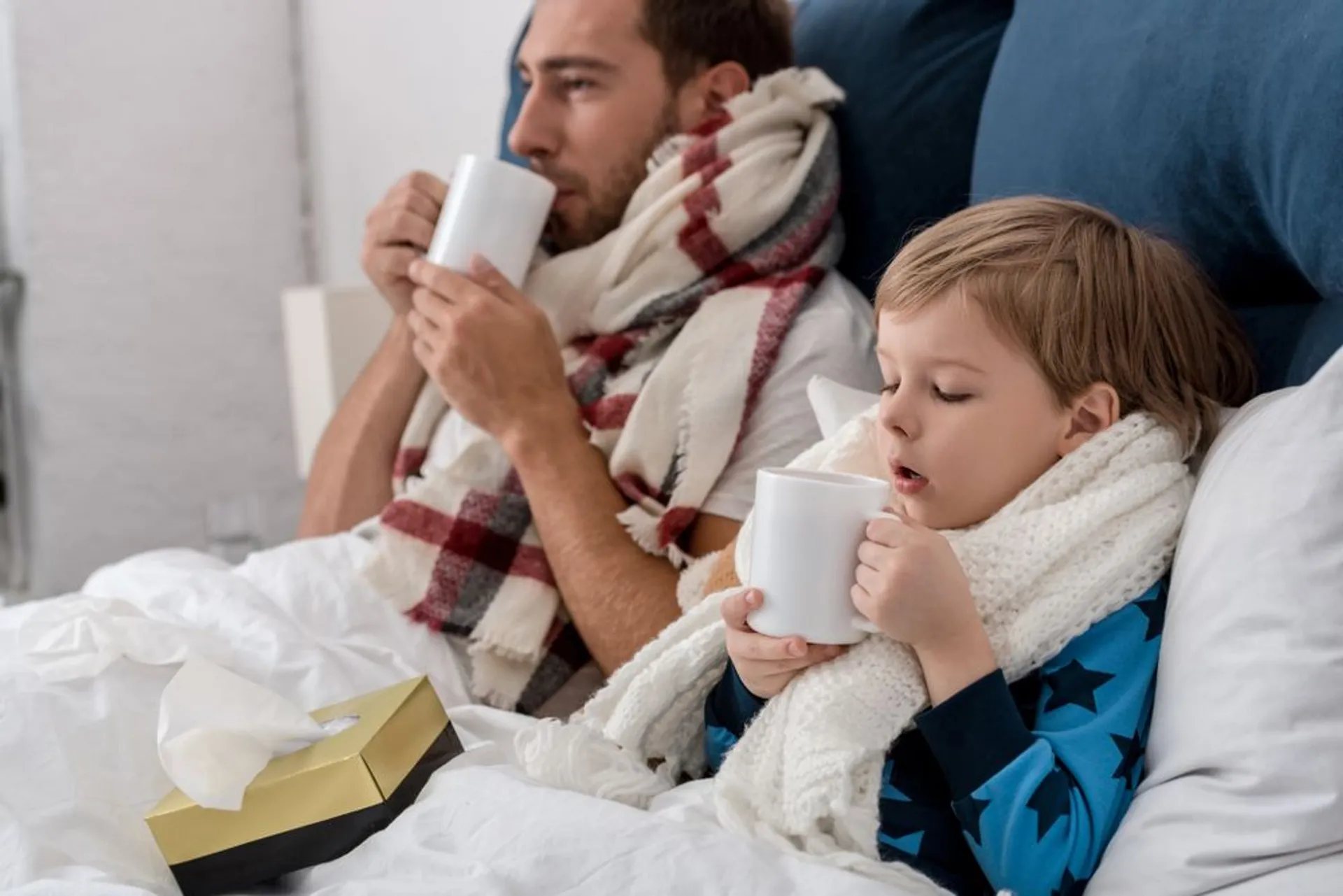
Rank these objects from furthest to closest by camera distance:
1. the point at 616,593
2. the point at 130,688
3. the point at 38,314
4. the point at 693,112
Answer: the point at 38,314
the point at 693,112
the point at 616,593
the point at 130,688

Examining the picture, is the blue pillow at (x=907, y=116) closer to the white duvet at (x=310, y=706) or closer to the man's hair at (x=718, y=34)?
the man's hair at (x=718, y=34)

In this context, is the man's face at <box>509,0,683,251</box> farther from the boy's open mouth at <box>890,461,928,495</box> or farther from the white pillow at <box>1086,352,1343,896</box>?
the white pillow at <box>1086,352,1343,896</box>

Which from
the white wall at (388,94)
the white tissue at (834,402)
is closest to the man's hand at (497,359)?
the white tissue at (834,402)

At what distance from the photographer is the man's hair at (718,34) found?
4.83 ft

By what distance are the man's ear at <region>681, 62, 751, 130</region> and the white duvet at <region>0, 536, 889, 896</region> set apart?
591mm

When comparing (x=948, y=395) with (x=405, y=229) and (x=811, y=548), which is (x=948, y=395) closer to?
(x=811, y=548)

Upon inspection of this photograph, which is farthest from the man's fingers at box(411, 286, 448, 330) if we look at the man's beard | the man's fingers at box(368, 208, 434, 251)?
the man's beard

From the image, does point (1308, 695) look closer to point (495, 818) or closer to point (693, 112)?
point (495, 818)

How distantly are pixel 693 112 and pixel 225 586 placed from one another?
2.33 feet

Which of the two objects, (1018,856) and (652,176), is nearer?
(1018,856)

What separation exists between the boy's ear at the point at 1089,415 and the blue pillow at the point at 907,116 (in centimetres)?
51

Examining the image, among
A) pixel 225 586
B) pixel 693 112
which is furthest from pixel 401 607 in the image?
pixel 693 112

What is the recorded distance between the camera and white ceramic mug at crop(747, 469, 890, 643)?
727 millimetres

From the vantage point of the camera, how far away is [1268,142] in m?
0.86
